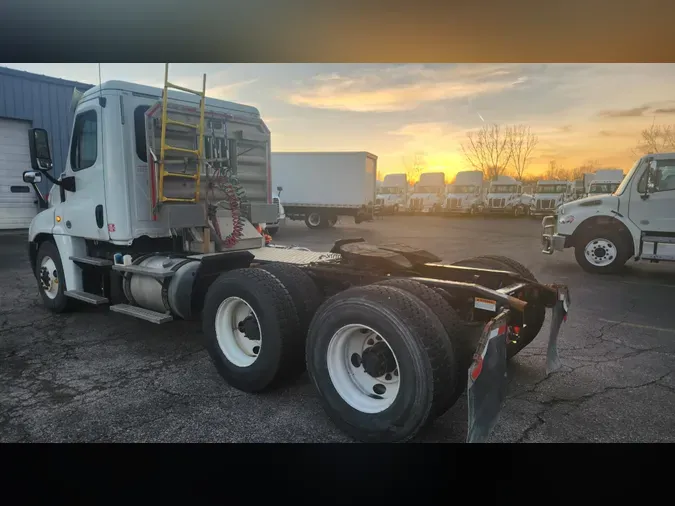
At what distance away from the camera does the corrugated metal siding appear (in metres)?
8.88

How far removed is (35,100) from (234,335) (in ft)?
28.4

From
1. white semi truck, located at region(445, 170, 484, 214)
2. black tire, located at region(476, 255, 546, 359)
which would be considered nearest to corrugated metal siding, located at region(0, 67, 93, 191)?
white semi truck, located at region(445, 170, 484, 214)

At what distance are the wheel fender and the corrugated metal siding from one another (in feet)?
31.8

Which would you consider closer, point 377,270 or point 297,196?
point 377,270

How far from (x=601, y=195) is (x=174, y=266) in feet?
24.4

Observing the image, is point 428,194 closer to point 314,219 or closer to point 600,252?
point 600,252

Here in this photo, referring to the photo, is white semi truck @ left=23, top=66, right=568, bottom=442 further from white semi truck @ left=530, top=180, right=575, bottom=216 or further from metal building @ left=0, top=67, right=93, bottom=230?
white semi truck @ left=530, top=180, right=575, bottom=216

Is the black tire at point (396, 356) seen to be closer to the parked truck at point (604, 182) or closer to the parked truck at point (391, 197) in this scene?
the parked truck at point (391, 197)
